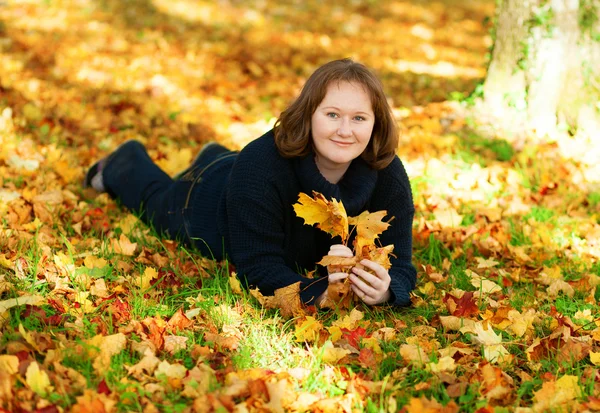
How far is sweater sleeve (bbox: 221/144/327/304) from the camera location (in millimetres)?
2738

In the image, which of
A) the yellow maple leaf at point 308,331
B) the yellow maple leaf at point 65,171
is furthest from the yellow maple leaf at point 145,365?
the yellow maple leaf at point 65,171

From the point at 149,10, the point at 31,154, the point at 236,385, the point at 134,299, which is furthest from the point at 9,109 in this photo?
the point at 149,10

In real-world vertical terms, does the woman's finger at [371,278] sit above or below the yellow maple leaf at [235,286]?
above

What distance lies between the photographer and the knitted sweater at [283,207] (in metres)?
2.75

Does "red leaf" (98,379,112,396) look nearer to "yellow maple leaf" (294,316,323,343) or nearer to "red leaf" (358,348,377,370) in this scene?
"yellow maple leaf" (294,316,323,343)

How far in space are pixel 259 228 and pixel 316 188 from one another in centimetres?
29

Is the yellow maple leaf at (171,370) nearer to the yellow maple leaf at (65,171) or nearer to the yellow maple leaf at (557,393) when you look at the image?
the yellow maple leaf at (557,393)

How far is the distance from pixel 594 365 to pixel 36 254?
217 cm

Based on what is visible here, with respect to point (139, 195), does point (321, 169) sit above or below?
above

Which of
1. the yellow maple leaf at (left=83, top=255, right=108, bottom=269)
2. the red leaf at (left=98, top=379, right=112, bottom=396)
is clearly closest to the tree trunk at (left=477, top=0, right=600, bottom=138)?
the yellow maple leaf at (left=83, top=255, right=108, bottom=269)

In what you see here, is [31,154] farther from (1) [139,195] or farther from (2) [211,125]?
(2) [211,125]

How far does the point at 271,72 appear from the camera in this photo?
684 cm

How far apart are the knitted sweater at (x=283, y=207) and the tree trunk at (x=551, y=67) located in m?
2.25

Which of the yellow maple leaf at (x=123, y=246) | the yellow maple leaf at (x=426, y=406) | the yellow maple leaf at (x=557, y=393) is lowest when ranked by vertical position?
the yellow maple leaf at (x=123, y=246)
